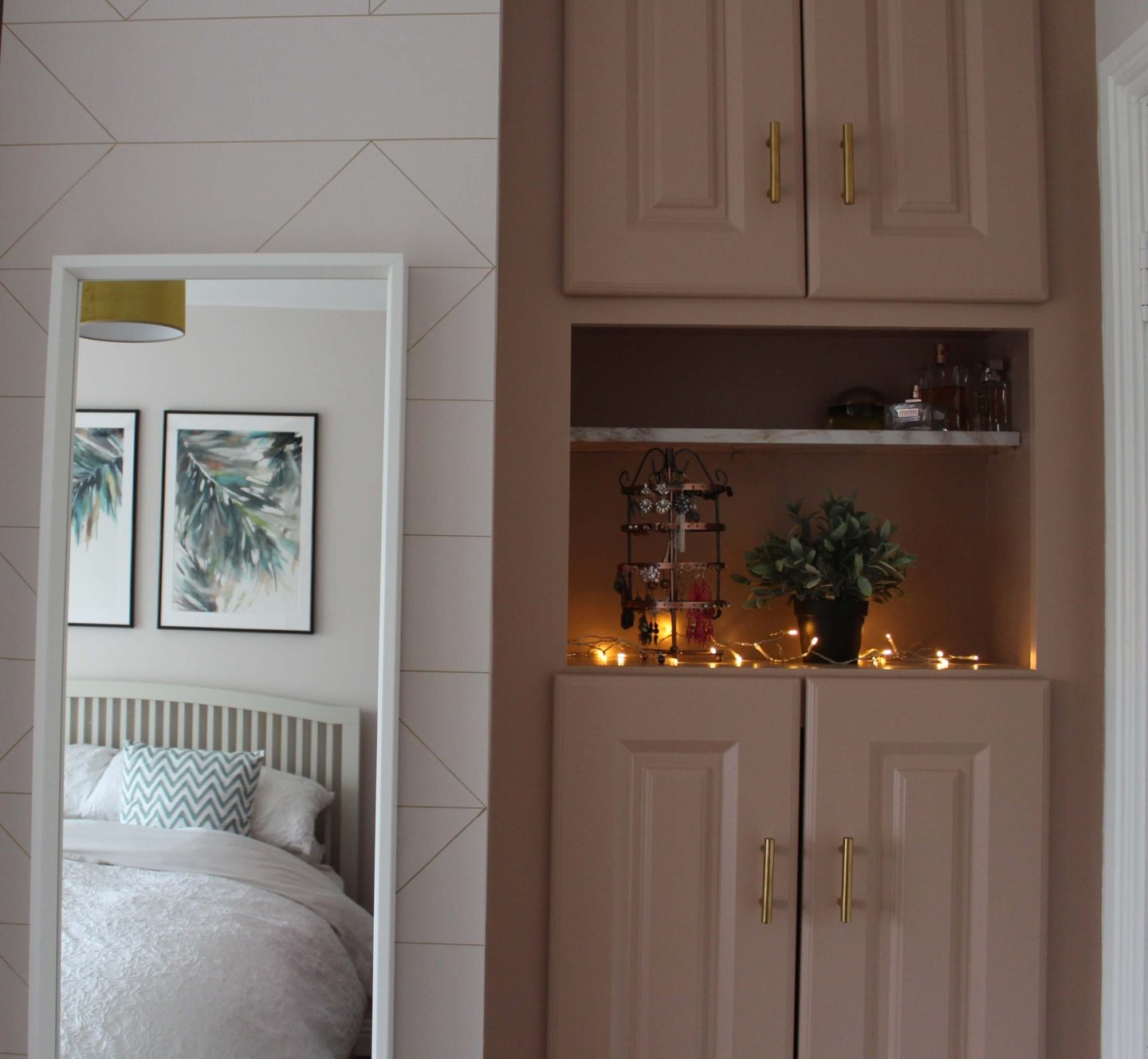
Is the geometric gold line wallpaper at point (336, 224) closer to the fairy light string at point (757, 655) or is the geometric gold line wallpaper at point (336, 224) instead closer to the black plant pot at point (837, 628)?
the fairy light string at point (757, 655)

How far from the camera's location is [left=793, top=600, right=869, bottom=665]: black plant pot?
1544 mm

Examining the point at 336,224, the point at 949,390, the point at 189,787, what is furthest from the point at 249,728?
the point at 949,390

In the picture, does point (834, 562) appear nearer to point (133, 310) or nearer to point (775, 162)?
point (775, 162)

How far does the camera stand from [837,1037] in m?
1.45

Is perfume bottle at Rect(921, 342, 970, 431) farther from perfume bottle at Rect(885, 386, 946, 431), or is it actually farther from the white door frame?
the white door frame

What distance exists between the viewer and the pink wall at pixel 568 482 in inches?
57.9

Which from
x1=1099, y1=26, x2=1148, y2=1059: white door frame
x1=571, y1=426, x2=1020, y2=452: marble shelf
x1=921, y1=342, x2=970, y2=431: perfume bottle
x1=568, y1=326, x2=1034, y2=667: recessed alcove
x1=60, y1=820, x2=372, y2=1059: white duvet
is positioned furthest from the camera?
x1=568, y1=326, x2=1034, y2=667: recessed alcove

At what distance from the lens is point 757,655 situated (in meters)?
1.76

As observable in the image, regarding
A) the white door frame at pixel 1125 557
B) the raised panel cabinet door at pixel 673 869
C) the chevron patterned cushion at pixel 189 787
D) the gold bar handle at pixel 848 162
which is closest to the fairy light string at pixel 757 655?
the raised panel cabinet door at pixel 673 869

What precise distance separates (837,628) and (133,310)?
1.12 metres

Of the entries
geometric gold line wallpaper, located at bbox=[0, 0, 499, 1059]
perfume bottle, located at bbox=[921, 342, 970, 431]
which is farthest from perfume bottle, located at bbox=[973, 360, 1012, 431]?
geometric gold line wallpaper, located at bbox=[0, 0, 499, 1059]

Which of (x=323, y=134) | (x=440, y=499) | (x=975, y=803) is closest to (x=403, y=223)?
(x=323, y=134)

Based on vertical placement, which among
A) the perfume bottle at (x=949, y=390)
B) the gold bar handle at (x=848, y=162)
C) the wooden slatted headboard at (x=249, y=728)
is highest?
the gold bar handle at (x=848, y=162)

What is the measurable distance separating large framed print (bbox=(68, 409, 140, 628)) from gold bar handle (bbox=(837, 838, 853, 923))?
3.42ft
